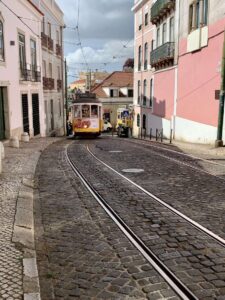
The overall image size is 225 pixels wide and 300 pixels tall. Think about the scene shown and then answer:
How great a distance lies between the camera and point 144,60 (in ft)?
120

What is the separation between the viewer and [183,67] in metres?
23.4

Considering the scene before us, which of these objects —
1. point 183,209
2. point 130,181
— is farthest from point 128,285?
point 130,181

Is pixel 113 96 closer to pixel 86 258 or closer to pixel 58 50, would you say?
pixel 58 50

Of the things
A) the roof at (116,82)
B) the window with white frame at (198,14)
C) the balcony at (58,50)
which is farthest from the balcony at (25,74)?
the roof at (116,82)

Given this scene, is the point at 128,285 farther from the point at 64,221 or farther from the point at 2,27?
the point at 2,27

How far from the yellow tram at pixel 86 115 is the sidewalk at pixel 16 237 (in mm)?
15954

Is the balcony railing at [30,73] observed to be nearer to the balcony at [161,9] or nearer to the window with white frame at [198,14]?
the balcony at [161,9]

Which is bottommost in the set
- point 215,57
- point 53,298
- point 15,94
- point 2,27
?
point 53,298

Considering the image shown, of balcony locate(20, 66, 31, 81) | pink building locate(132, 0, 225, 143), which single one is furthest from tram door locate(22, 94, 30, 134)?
pink building locate(132, 0, 225, 143)

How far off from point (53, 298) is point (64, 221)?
265cm

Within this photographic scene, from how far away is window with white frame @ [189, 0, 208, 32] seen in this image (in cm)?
1953

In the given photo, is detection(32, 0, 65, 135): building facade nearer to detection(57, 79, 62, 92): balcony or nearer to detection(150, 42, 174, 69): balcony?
detection(57, 79, 62, 92): balcony

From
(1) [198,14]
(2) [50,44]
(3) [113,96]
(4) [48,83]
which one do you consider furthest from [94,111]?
(3) [113,96]

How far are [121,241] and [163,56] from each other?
75.3ft
